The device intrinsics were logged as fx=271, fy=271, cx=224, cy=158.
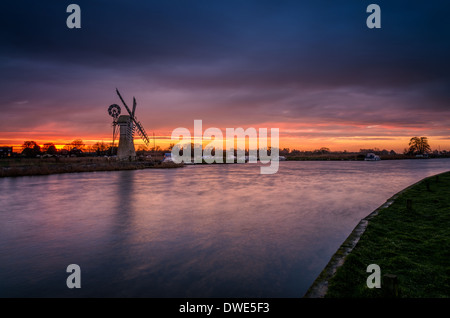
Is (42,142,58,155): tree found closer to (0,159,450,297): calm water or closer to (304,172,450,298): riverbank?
(0,159,450,297): calm water

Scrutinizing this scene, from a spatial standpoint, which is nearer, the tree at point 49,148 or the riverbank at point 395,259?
the riverbank at point 395,259

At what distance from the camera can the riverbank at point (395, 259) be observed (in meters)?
5.51

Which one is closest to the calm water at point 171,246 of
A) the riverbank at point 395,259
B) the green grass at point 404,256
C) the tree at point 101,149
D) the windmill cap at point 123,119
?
the riverbank at point 395,259

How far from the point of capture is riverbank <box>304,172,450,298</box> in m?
5.51

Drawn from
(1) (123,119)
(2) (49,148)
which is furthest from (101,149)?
(1) (123,119)

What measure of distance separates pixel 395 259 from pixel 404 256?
38 centimetres

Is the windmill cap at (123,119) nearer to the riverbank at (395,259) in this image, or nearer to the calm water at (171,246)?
the calm water at (171,246)

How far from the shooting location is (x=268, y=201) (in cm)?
1917

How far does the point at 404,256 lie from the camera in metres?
7.43

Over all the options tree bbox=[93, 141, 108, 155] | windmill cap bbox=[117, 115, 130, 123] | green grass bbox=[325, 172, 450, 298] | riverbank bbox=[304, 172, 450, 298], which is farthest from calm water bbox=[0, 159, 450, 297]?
tree bbox=[93, 141, 108, 155]

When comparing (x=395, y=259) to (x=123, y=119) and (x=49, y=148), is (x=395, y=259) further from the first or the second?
(x=49, y=148)

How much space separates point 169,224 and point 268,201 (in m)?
8.53

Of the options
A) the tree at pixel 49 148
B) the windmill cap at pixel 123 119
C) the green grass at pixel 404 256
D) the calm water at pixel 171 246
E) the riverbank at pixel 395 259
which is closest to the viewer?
the riverbank at pixel 395 259
